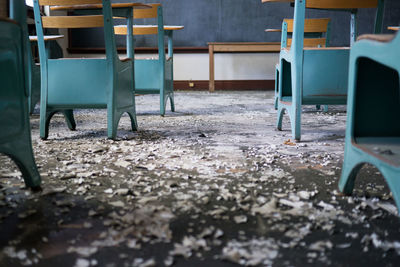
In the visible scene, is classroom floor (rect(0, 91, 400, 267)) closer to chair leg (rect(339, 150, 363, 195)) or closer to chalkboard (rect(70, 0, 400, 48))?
chair leg (rect(339, 150, 363, 195))

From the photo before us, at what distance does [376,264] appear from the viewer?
0.93m

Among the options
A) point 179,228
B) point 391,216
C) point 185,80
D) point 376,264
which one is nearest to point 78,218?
point 179,228

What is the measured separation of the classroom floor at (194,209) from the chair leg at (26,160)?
2.0 inches

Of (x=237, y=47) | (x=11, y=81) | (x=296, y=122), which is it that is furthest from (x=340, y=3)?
(x=237, y=47)

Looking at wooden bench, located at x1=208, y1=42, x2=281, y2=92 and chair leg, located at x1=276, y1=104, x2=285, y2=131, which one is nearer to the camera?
chair leg, located at x1=276, y1=104, x2=285, y2=131

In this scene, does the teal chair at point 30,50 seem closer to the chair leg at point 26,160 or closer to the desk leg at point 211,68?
the chair leg at point 26,160

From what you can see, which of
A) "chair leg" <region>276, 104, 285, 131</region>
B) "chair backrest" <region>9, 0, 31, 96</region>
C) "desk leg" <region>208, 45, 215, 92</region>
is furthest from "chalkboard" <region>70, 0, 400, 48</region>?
"chair backrest" <region>9, 0, 31, 96</region>

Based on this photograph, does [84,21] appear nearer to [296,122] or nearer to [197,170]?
[197,170]

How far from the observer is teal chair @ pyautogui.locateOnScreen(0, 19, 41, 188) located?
1.27 m

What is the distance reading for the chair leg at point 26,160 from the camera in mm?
1374

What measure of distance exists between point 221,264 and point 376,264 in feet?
1.17

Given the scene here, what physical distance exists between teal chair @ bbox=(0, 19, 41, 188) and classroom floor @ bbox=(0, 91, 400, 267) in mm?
151

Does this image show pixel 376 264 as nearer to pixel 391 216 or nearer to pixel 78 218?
pixel 391 216

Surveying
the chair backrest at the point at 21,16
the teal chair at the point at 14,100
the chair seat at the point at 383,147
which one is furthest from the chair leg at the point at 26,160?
the chair seat at the point at 383,147
